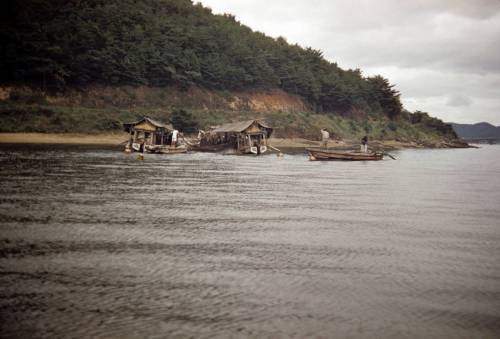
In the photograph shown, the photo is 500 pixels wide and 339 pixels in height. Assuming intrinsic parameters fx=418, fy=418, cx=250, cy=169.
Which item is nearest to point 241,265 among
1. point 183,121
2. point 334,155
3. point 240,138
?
point 334,155

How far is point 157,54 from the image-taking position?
82438mm

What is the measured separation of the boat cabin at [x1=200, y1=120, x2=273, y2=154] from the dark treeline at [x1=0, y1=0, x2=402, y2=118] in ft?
91.3

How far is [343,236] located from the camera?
12969 mm

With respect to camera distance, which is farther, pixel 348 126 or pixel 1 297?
pixel 348 126

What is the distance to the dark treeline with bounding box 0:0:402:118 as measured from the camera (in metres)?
71.0

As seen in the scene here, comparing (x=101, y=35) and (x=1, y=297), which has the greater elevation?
(x=101, y=35)

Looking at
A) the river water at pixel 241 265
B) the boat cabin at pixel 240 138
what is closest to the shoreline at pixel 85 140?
the boat cabin at pixel 240 138

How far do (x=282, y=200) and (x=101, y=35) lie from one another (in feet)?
234

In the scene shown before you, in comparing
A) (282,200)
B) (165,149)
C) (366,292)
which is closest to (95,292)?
(366,292)

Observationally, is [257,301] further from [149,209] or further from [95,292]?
[149,209]

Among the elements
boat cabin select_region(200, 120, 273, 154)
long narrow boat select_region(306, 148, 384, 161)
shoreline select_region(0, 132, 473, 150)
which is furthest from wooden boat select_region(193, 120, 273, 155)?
shoreline select_region(0, 132, 473, 150)

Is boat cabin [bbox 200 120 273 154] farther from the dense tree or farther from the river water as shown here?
the river water

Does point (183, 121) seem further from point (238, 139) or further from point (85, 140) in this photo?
point (238, 139)

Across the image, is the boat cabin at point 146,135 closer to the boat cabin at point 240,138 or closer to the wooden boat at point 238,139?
the wooden boat at point 238,139
